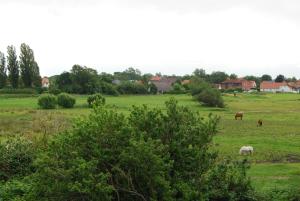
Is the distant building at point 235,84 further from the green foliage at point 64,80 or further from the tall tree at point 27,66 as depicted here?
the tall tree at point 27,66

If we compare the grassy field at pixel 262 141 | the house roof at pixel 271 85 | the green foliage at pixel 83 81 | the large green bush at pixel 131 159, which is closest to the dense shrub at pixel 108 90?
the green foliage at pixel 83 81

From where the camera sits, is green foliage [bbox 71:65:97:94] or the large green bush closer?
the large green bush

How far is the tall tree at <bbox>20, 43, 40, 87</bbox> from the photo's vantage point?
364 feet

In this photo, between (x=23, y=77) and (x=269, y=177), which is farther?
(x=23, y=77)

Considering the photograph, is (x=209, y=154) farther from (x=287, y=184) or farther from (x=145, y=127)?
(x=287, y=184)

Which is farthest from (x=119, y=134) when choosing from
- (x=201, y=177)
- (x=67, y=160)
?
(x=201, y=177)

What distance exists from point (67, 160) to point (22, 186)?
19.8 ft

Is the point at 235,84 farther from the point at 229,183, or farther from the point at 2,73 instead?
the point at 229,183

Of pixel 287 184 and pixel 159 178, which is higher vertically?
pixel 159 178

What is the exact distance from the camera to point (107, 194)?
1145 cm

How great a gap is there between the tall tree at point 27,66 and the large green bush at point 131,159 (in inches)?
4019

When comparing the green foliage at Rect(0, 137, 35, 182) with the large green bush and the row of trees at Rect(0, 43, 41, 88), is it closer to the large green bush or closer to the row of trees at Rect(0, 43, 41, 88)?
the large green bush

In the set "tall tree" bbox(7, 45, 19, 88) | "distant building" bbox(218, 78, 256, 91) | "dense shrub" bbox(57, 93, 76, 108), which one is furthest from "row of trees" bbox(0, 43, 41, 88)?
"distant building" bbox(218, 78, 256, 91)

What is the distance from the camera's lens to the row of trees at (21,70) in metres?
111
